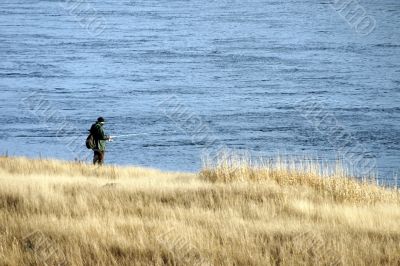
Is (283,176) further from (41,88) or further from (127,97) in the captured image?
(41,88)

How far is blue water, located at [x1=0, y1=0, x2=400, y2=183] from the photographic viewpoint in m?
37.2

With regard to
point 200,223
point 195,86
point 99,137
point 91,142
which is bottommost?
point 200,223

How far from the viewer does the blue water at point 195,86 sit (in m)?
37.2

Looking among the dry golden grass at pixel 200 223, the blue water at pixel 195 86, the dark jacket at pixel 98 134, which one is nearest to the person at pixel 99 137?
the dark jacket at pixel 98 134

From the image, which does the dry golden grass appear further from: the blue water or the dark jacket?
the blue water

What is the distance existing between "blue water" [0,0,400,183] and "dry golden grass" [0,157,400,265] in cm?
1776

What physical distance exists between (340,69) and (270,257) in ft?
190

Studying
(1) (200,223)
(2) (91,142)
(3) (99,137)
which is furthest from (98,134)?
(1) (200,223)

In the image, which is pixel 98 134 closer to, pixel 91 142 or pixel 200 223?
pixel 91 142

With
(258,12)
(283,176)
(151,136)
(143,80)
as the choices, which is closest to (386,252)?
(283,176)

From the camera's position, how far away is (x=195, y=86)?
5756 cm

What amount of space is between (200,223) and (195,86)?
A: 47.6 m

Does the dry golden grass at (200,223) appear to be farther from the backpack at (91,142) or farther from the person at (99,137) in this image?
the backpack at (91,142)

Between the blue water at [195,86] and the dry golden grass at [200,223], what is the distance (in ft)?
58.3
